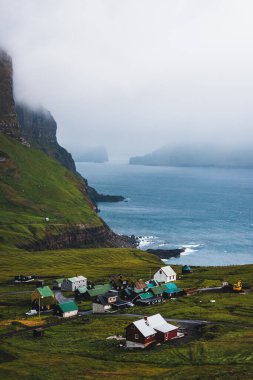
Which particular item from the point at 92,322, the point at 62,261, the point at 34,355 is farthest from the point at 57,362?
the point at 62,261

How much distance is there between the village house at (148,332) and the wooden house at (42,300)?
38.1 meters

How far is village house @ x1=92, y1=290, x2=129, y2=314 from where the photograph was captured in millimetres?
110312

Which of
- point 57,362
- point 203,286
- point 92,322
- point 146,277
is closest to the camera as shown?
point 57,362

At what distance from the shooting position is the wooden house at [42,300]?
115375mm

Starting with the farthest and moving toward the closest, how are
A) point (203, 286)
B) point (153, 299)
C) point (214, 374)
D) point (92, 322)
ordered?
1. point (203, 286)
2. point (153, 299)
3. point (92, 322)
4. point (214, 374)

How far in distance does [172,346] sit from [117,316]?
1071 inches

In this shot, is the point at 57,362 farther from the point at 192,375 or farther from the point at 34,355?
the point at 192,375

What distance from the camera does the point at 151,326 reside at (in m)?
83.8

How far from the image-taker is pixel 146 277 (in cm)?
15362

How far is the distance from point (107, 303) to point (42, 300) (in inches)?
628

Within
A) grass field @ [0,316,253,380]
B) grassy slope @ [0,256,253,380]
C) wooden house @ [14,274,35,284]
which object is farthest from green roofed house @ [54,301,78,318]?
wooden house @ [14,274,35,284]

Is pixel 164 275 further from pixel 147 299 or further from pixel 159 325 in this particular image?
pixel 159 325

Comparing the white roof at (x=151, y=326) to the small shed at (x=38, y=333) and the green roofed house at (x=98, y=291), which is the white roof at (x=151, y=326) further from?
the green roofed house at (x=98, y=291)

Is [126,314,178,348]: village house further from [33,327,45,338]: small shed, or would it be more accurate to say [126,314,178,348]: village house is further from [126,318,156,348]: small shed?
[33,327,45,338]: small shed
